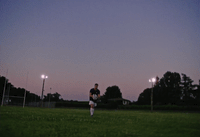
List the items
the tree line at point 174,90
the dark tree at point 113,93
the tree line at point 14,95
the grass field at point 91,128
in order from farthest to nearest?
the dark tree at point 113,93 → the tree line at point 174,90 → the tree line at point 14,95 → the grass field at point 91,128

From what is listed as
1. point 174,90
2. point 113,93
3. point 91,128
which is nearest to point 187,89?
point 174,90

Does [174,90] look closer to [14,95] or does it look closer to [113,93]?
[113,93]

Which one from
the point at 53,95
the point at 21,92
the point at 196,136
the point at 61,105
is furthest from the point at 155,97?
the point at 53,95

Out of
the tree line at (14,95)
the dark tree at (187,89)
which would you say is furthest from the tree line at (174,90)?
the tree line at (14,95)

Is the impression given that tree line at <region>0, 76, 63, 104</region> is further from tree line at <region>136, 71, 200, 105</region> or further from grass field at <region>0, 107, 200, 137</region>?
tree line at <region>136, 71, 200, 105</region>

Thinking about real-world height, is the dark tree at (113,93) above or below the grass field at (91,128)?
above

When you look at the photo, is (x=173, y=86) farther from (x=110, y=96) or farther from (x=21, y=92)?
(x=21, y=92)

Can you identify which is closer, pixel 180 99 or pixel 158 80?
pixel 180 99

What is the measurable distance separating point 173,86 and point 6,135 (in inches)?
3505

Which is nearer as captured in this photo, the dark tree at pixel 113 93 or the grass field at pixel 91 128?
the grass field at pixel 91 128

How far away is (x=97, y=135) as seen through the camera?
4738 millimetres

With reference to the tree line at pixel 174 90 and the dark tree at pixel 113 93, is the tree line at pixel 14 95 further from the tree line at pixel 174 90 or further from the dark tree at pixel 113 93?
the tree line at pixel 174 90

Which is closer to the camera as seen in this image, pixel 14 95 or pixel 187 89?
pixel 187 89

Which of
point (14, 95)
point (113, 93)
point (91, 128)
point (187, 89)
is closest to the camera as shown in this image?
point (91, 128)
